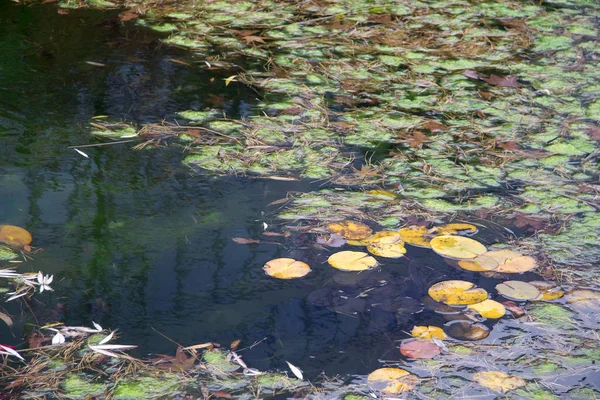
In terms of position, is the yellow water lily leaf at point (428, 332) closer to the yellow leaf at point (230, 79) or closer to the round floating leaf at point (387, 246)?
the round floating leaf at point (387, 246)

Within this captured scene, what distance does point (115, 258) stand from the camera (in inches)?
84.0

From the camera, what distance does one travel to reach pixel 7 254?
210 centimetres

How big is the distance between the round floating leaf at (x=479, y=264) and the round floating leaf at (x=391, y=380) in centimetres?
51

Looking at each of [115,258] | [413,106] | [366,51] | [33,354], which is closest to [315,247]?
[115,258]

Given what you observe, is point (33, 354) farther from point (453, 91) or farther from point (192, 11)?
point (192, 11)

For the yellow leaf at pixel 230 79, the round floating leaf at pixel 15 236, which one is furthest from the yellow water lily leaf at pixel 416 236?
→ the yellow leaf at pixel 230 79

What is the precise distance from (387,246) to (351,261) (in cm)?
15

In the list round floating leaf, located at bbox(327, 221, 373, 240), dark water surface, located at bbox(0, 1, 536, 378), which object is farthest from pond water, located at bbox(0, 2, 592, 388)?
round floating leaf, located at bbox(327, 221, 373, 240)

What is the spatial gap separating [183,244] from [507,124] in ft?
5.31

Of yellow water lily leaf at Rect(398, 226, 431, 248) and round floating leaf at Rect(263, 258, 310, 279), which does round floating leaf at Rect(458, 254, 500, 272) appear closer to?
yellow water lily leaf at Rect(398, 226, 431, 248)

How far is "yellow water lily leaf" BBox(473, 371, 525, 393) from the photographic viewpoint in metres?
1.70

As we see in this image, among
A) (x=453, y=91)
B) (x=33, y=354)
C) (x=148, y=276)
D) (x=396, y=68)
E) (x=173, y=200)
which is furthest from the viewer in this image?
(x=396, y=68)

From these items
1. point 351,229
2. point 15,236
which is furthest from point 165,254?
point 351,229

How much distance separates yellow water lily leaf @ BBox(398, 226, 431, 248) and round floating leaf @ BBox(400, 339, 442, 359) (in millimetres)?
456
